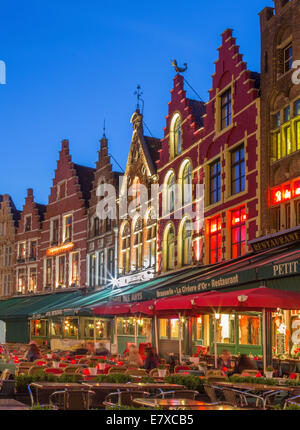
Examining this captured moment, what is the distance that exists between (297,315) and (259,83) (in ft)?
31.3

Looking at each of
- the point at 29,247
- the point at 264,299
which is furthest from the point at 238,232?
the point at 29,247

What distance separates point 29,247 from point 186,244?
2474 cm

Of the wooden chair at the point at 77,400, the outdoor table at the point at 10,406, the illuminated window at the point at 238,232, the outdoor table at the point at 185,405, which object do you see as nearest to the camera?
the outdoor table at the point at 185,405

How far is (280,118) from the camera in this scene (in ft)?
74.2

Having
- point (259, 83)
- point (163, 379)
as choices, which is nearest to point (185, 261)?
point (259, 83)

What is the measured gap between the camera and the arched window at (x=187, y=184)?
30172 mm

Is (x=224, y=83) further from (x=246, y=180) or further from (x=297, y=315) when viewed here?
(x=297, y=315)

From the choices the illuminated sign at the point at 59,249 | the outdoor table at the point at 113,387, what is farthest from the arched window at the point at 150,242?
the outdoor table at the point at 113,387

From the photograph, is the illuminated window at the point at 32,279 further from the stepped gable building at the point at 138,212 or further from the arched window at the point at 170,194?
the arched window at the point at 170,194

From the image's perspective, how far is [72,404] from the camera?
1062 centimetres

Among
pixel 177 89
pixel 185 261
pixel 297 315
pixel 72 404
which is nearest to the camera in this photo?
pixel 72 404

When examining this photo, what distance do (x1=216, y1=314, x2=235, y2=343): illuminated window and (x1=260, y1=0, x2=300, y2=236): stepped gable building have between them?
16.0ft

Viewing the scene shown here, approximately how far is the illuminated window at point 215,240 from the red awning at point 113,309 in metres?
4.76

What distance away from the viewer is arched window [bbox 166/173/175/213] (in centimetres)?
3234
